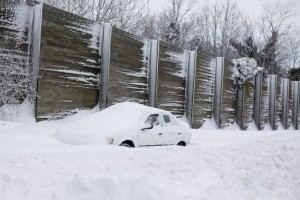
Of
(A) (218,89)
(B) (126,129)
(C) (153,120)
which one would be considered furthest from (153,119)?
(A) (218,89)

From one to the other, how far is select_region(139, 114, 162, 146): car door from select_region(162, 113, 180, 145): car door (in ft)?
0.66

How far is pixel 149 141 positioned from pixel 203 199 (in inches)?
208

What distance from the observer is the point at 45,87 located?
38.8 feet

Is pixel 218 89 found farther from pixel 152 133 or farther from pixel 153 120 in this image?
pixel 152 133

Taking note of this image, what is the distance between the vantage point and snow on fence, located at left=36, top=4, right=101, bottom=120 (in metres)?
11.8

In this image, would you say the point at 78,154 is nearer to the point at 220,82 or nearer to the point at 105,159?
the point at 105,159

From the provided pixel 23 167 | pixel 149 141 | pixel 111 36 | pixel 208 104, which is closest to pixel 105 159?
pixel 23 167

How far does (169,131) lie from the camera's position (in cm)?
1053

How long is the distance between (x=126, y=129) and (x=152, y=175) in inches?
158

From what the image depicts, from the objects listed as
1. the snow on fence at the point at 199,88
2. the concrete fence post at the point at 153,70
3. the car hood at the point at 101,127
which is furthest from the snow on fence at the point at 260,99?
the car hood at the point at 101,127

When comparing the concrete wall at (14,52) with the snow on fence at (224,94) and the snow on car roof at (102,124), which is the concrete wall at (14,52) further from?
the snow on fence at (224,94)

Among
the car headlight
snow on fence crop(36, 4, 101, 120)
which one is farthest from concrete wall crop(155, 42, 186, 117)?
the car headlight

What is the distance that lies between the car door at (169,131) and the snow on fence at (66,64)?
145 inches

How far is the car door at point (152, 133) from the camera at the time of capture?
9570 mm
